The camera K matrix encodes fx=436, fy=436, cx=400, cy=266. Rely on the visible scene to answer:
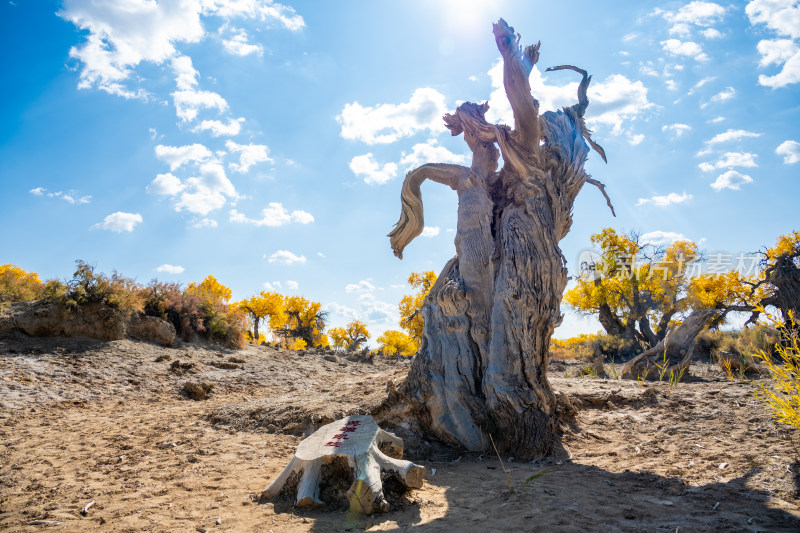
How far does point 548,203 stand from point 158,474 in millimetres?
5209

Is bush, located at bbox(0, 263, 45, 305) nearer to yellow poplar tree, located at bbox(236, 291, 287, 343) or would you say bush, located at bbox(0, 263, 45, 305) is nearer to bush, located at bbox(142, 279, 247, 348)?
bush, located at bbox(142, 279, 247, 348)

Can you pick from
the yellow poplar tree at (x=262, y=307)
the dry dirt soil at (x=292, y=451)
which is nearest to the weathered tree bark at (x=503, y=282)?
the dry dirt soil at (x=292, y=451)

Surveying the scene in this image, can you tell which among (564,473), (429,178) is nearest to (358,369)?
(429,178)

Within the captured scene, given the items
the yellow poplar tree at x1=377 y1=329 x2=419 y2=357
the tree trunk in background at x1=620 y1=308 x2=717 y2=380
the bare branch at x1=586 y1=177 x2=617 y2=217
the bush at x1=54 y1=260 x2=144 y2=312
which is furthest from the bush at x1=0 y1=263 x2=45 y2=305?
the yellow poplar tree at x1=377 y1=329 x2=419 y2=357

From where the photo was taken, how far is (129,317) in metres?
8.97

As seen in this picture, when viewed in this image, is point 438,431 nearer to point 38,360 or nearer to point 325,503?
point 325,503

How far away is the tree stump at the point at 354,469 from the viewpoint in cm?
286

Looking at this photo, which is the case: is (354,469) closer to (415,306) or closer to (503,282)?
(503,282)

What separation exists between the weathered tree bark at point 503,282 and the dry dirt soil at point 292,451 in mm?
466

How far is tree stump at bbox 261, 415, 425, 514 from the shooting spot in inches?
112

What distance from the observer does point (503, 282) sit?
16.6 feet

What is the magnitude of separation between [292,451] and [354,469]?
6.12ft

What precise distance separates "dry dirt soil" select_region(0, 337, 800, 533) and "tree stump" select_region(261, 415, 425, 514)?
10 centimetres

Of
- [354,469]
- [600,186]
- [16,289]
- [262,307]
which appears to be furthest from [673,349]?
[262,307]
